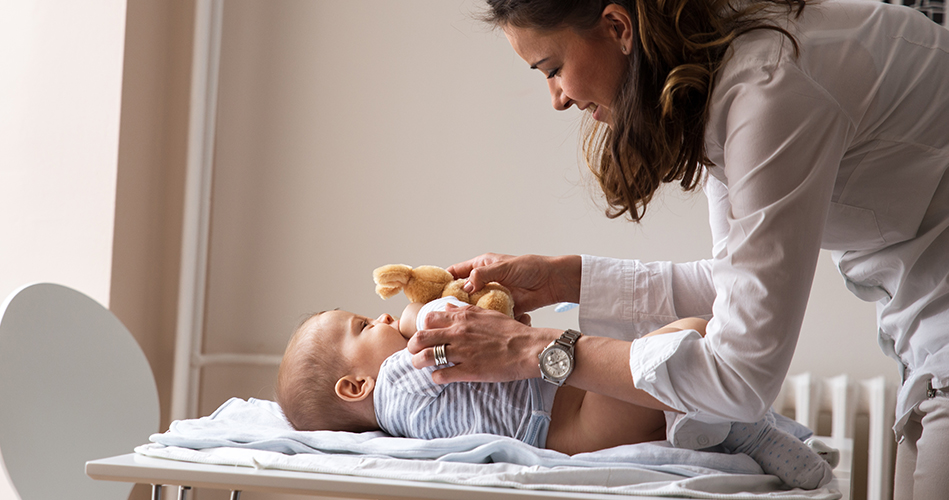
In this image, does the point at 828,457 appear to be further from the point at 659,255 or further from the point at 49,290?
the point at 49,290

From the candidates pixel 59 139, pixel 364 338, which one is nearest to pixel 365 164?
pixel 59 139

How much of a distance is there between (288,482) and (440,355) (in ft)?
0.92

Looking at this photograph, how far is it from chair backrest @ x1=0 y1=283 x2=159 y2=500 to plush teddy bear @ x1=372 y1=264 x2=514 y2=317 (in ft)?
2.11

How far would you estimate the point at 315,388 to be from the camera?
1.30m

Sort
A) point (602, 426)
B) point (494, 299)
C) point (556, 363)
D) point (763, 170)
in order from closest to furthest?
point (763, 170), point (556, 363), point (602, 426), point (494, 299)

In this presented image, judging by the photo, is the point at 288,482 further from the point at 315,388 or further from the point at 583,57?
the point at 583,57

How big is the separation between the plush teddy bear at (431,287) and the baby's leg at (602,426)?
0.21 m

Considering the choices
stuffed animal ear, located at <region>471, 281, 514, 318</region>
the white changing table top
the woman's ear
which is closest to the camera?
the white changing table top

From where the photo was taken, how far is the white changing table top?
858 millimetres

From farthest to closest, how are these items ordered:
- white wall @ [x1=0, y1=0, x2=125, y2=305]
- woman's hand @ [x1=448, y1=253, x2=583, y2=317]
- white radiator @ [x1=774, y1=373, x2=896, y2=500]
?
1. white wall @ [x1=0, y1=0, x2=125, y2=305]
2. white radiator @ [x1=774, y1=373, x2=896, y2=500]
3. woman's hand @ [x1=448, y1=253, x2=583, y2=317]

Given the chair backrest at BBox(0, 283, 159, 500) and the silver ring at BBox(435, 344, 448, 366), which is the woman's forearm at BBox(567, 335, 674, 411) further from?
the chair backrest at BBox(0, 283, 159, 500)

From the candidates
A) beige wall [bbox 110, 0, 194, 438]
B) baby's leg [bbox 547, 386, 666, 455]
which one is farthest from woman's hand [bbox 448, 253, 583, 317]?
beige wall [bbox 110, 0, 194, 438]

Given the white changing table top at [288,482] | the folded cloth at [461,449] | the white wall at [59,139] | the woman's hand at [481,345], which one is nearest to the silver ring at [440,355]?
the woman's hand at [481,345]

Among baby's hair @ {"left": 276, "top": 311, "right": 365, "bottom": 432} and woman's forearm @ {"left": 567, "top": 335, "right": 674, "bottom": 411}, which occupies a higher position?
woman's forearm @ {"left": 567, "top": 335, "right": 674, "bottom": 411}
